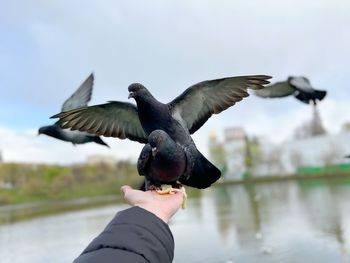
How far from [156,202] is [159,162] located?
22.7 inches

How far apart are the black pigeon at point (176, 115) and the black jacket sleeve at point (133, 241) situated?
1.08 m

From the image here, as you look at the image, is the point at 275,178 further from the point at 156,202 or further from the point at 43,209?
the point at 156,202

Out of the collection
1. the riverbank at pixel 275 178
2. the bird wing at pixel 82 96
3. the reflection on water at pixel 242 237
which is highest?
the bird wing at pixel 82 96

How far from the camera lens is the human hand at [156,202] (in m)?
1.42

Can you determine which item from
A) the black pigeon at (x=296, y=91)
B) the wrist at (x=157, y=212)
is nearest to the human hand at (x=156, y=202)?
the wrist at (x=157, y=212)

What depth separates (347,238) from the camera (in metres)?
13.0

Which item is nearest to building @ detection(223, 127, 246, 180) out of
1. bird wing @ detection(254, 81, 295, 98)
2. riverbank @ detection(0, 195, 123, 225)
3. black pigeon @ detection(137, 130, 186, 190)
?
riverbank @ detection(0, 195, 123, 225)

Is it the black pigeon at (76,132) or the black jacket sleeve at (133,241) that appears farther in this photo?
the black pigeon at (76,132)

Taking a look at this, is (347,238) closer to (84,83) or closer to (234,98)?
(84,83)

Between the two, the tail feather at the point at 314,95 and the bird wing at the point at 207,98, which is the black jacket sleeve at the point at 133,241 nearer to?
the bird wing at the point at 207,98

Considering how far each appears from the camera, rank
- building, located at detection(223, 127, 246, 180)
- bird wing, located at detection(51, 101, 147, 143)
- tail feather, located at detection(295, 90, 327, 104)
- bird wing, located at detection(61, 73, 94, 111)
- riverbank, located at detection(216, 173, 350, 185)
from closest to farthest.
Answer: bird wing, located at detection(51, 101, 147, 143) → tail feather, located at detection(295, 90, 327, 104) → bird wing, located at detection(61, 73, 94, 111) → riverbank, located at detection(216, 173, 350, 185) → building, located at detection(223, 127, 246, 180)

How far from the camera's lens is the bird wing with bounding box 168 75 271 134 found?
280 centimetres

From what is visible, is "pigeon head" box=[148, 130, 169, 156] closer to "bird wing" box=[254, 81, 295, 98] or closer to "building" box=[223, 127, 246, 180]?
"bird wing" box=[254, 81, 295, 98]

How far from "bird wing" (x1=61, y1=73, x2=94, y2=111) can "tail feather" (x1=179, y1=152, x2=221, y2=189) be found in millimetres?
3144
